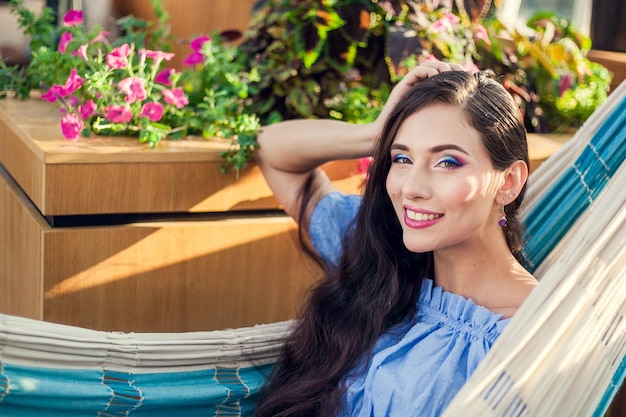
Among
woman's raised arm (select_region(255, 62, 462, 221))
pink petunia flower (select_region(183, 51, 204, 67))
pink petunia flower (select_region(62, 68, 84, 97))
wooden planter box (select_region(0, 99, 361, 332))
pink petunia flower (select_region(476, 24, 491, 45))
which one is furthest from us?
pink petunia flower (select_region(476, 24, 491, 45))

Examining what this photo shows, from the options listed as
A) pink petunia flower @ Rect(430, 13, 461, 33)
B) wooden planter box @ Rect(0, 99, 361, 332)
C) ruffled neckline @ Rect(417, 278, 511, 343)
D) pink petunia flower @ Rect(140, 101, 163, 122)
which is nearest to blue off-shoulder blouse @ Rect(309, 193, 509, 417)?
ruffled neckline @ Rect(417, 278, 511, 343)

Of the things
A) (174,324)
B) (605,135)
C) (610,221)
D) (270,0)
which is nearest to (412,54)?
(270,0)

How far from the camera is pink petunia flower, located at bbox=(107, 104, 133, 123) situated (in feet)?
7.29

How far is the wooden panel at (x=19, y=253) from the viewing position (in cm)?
215

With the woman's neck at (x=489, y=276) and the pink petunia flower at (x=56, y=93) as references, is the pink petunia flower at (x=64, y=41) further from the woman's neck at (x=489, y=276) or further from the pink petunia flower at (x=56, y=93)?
the woman's neck at (x=489, y=276)

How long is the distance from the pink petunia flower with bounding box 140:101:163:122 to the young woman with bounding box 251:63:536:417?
1.61 ft

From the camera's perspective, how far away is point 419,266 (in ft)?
6.06

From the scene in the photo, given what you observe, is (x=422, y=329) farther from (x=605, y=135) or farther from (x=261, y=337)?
(x=605, y=135)

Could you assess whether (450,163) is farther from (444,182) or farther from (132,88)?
(132,88)

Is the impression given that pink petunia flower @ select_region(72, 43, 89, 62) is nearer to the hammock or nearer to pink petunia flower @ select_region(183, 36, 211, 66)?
pink petunia flower @ select_region(183, 36, 211, 66)

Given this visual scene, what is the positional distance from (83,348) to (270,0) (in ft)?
4.54

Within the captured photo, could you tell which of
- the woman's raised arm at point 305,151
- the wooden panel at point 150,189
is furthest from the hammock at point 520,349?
the wooden panel at point 150,189

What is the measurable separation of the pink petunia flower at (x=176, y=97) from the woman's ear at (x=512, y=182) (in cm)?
93

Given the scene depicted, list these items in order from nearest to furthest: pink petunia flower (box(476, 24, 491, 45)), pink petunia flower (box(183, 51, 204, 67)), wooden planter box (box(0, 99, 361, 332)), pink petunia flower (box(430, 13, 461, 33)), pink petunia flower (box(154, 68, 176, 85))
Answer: wooden planter box (box(0, 99, 361, 332)), pink petunia flower (box(154, 68, 176, 85)), pink petunia flower (box(183, 51, 204, 67)), pink petunia flower (box(430, 13, 461, 33)), pink petunia flower (box(476, 24, 491, 45))
